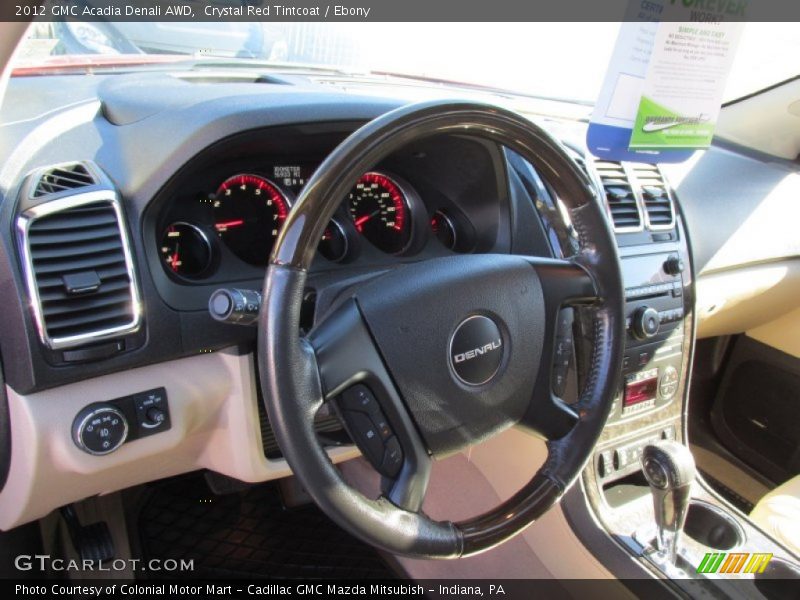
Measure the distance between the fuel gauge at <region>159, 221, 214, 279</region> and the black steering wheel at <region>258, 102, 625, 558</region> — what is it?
45cm

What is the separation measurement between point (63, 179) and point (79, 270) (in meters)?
0.18

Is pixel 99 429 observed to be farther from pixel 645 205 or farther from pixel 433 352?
pixel 645 205

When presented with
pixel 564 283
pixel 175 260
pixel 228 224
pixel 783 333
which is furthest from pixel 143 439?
pixel 783 333

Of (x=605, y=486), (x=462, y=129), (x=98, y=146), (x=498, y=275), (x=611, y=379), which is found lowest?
(x=605, y=486)

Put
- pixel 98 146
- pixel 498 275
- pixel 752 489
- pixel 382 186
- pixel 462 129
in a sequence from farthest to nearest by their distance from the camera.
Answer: pixel 752 489 → pixel 382 186 → pixel 98 146 → pixel 498 275 → pixel 462 129

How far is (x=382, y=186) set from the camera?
1677 millimetres

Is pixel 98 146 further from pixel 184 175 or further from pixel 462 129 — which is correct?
pixel 462 129

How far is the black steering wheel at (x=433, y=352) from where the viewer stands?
946 millimetres

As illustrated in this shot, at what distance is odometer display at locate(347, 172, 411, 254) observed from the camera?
1.66m

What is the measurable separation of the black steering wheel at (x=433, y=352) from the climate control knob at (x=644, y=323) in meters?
0.65

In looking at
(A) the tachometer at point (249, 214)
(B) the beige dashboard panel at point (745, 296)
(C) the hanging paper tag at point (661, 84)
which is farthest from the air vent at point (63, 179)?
(B) the beige dashboard panel at point (745, 296)

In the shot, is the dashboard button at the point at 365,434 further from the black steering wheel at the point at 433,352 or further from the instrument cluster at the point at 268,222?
the instrument cluster at the point at 268,222

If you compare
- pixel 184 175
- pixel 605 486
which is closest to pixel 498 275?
pixel 184 175

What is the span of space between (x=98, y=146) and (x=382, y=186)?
631 millimetres
